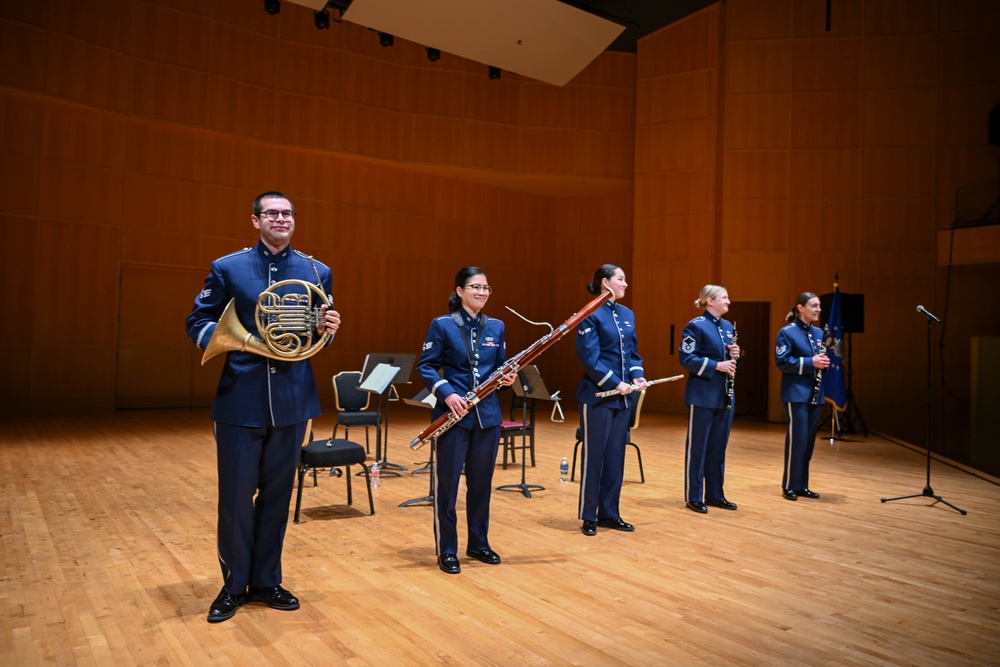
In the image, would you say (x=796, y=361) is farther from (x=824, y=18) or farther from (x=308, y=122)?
(x=308, y=122)

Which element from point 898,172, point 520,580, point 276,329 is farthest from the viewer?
point 898,172

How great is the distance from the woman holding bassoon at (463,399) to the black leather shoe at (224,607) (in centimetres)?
109

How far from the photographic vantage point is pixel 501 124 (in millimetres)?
13734

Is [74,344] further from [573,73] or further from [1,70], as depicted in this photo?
[573,73]

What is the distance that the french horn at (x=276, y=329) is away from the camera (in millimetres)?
2906

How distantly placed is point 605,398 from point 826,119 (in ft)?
30.9

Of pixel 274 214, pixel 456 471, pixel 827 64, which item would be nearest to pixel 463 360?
pixel 456 471

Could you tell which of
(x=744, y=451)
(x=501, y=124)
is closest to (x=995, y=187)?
(x=744, y=451)

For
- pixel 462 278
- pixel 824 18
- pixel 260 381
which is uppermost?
pixel 824 18

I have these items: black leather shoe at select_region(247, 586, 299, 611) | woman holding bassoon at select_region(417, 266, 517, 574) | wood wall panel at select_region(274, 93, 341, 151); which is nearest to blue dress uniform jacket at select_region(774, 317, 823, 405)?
woman holding bassoon at select_region(417, 266, 517, 574)

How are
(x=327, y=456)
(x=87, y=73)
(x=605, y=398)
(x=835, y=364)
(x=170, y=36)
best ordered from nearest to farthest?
(x=605, y=398) → (x=327, y=456) → (x=835, y=364) → (x=87, y=73) → (x=170, y=36)

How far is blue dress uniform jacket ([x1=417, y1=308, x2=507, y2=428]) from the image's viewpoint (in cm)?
382

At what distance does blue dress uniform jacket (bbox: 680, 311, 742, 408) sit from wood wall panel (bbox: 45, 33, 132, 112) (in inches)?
369

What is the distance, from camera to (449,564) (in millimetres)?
3795
